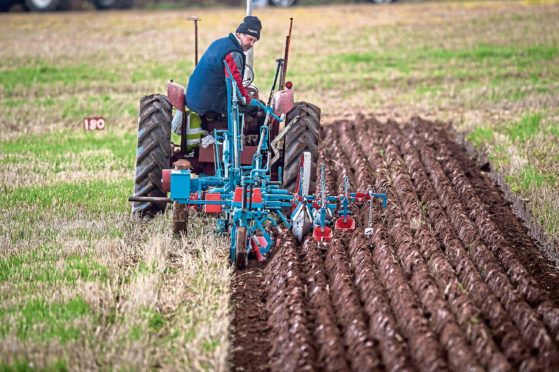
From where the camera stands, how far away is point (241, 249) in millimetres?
6891

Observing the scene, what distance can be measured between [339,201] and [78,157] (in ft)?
16.9

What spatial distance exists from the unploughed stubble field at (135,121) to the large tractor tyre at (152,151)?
33 centimetres

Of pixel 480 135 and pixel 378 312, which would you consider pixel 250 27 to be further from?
pixel 480 135

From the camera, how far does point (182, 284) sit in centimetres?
645

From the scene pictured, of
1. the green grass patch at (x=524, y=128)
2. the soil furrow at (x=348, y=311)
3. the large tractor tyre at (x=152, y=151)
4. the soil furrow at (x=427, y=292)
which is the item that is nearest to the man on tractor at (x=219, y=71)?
the large tractor tyre at (x=152, y=151)

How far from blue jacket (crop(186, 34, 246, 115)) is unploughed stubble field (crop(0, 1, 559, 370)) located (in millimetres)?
1185

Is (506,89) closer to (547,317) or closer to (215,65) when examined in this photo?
(215,65)

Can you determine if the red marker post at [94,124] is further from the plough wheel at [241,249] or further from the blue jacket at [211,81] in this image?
the plough wheel at [241,249]

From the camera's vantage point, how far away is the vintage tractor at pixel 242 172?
708 centimetres

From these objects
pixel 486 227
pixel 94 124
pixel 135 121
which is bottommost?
pixel 135 121

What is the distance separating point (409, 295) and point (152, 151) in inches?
129

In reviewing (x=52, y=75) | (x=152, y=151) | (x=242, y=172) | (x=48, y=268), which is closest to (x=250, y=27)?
(x=242, y=172)

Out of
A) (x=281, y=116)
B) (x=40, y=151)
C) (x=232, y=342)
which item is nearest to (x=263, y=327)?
(x=232, y=342)

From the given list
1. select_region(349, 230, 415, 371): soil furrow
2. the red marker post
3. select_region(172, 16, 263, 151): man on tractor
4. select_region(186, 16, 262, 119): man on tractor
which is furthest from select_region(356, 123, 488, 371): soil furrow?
the red marker post
